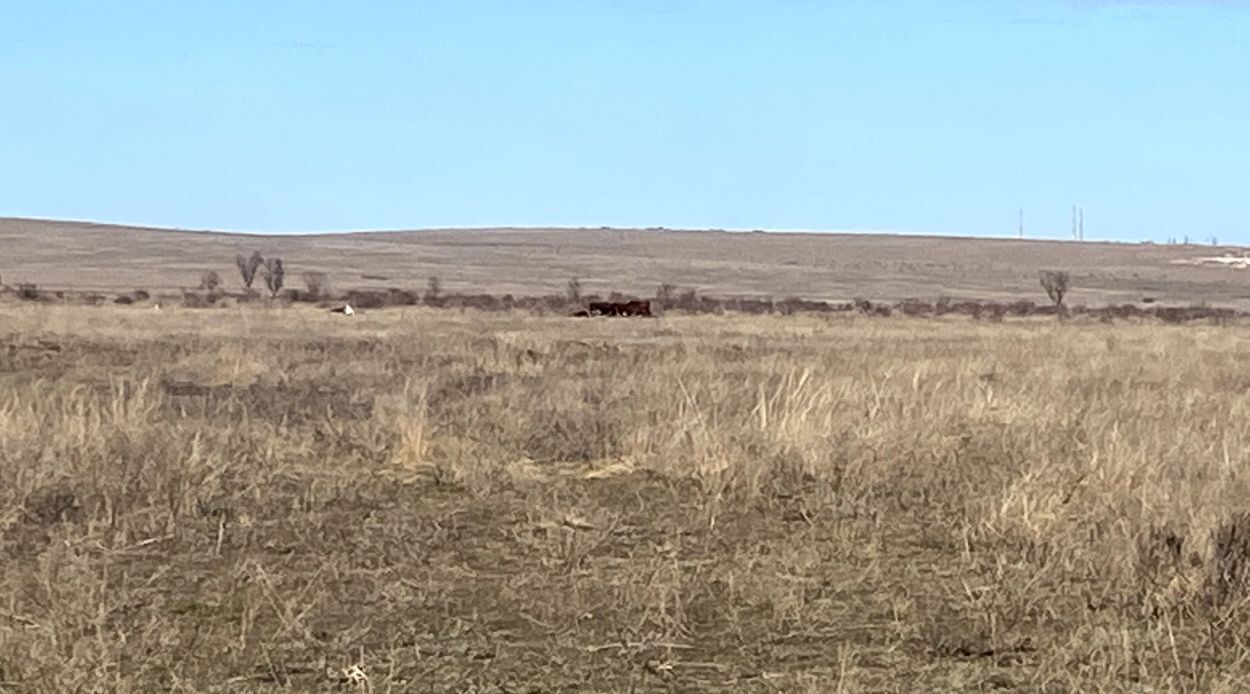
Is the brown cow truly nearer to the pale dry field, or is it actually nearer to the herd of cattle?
the herd of cattle

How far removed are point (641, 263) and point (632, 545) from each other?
131 metres

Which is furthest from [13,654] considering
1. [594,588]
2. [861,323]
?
[861,323]

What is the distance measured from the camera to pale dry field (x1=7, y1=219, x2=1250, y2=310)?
110562mm

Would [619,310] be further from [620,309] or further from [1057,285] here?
[1057,285]

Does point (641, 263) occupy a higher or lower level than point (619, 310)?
higher

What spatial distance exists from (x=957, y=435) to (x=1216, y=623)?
4768 millimetres

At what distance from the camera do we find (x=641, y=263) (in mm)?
138125

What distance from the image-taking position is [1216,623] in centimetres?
559

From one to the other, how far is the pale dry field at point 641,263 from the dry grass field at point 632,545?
8672 centimetres

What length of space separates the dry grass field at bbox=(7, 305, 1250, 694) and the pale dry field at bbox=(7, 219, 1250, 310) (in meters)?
86.7

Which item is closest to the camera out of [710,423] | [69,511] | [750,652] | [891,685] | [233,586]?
[891,685]

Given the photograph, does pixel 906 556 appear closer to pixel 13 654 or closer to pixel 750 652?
pixel 750 652

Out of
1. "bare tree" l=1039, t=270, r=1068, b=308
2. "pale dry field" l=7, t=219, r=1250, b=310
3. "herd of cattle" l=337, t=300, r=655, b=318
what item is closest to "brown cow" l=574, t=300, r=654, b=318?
"herd of cattle" l=337, t=300, r=655, b=318

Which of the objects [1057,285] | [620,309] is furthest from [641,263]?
[620,309]
